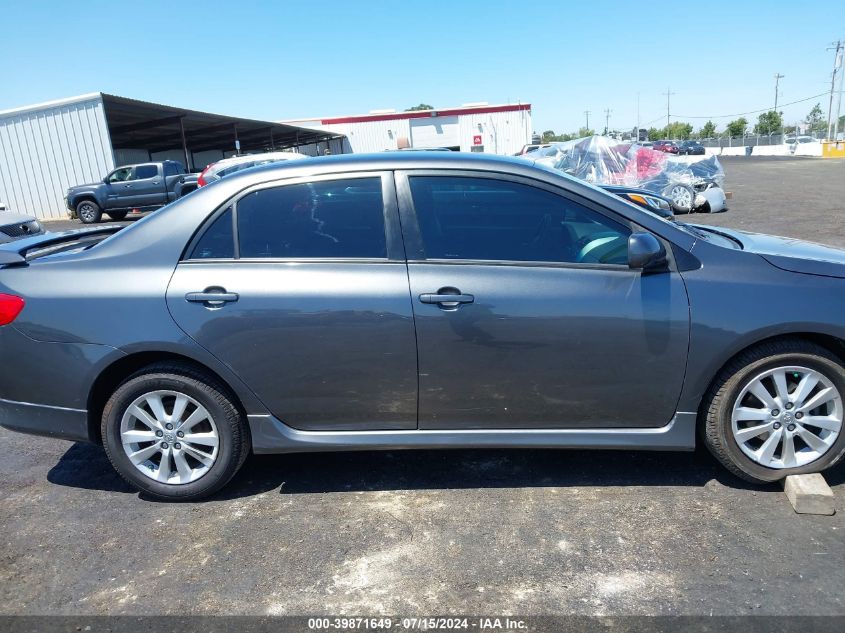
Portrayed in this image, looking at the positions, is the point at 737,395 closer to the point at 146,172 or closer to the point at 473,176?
the point at 473,176

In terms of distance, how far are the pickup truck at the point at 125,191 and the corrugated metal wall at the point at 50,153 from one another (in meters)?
2.09

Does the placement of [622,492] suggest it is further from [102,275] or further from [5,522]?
[5,522]

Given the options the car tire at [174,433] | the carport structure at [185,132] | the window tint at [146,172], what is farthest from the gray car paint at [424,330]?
the carport structure at [185,132]

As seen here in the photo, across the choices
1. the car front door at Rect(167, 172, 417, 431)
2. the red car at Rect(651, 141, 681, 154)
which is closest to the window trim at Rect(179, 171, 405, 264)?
the car front door at Rect(167, 172, 417, 431)

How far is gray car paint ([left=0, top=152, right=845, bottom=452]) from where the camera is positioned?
2973mm

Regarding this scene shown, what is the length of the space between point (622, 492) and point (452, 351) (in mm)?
1170

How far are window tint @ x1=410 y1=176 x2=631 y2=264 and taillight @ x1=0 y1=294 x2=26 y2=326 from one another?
6.83ft

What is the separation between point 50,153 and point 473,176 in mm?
23307

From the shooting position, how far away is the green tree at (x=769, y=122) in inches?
3565

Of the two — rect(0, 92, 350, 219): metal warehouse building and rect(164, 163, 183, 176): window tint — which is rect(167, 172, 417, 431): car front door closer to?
rect(164, 163, 183, 176): window tint

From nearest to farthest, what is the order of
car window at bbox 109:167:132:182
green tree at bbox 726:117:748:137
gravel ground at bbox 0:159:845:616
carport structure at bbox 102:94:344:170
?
1. gravel ground at bbox 0:159:845:616
2. car window at bbox 109:167:132:182
3. carport structure at bbox 102:94:344:170
4. green tree at bbox 726:117:748:137

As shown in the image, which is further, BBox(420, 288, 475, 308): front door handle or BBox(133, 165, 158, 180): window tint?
BBox(133, 165, 158, 180): window tint

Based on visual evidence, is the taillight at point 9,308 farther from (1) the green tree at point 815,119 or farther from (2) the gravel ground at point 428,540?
(1) the green tree at point 815,119

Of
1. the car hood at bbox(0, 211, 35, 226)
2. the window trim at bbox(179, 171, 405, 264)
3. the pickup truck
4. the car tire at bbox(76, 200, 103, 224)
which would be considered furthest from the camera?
the car tire at bbox(76, 200, 103, 224)
